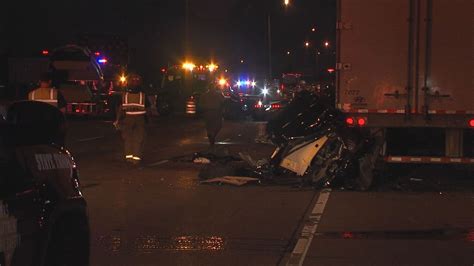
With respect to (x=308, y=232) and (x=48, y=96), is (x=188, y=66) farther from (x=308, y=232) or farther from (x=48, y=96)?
(x=308, y=232)

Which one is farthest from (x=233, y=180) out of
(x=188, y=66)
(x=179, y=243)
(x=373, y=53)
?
(x=188, y=66)

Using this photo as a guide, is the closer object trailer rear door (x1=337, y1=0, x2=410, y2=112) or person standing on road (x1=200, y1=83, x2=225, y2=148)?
trailer rear door (x1=337, y1=0, x2=410, y2=112)

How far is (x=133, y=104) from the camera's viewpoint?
14648 millimetres

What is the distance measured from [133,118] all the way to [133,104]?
290 mm

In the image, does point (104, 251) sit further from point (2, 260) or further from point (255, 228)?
point (2, 260)

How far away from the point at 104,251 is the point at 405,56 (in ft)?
20.4

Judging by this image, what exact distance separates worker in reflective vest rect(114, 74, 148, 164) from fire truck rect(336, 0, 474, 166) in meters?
4.76

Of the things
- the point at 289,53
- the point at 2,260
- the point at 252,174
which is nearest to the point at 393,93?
the point at 252,174

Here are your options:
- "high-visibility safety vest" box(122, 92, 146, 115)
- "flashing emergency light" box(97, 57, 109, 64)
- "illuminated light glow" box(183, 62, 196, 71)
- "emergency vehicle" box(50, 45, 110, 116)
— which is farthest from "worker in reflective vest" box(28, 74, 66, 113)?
"illuminated light glow" box(183, 62, 196, 71)

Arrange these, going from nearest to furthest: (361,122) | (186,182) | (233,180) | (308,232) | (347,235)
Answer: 1. (347,235)
2. (308,232)
3. (361,122)
4. (233,180)
5. (186,182)

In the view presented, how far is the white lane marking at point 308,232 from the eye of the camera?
7027mm

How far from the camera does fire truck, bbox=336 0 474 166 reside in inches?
440

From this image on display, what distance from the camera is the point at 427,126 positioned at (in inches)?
Answer: 449

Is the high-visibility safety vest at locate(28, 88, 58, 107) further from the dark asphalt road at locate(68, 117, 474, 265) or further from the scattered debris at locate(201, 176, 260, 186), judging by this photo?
the scattered debris at locate(201, 176, 260, 186)
